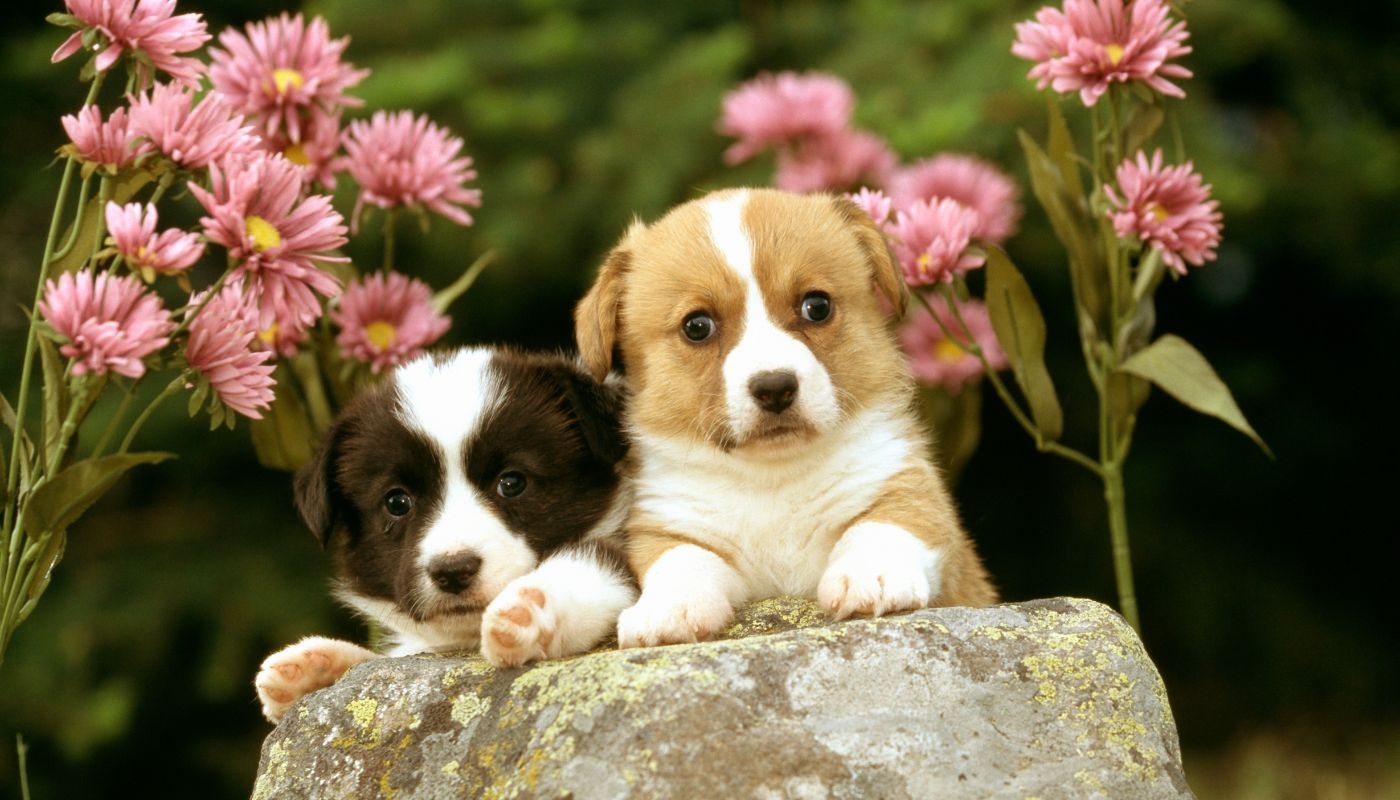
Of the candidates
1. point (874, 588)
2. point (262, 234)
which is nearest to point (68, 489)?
point (262, 234)

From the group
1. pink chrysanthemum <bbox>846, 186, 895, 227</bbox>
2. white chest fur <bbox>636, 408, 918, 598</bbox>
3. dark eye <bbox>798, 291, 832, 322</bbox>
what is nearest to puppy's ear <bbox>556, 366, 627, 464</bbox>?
white chest fur <bbox>636, 408, 918, 598</bbox>

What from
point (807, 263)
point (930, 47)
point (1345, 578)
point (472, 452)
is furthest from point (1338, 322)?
point (472, 452)

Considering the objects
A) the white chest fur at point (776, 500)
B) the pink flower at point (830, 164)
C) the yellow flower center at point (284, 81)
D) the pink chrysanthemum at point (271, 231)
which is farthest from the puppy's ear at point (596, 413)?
the pink flower at point (830, 164)

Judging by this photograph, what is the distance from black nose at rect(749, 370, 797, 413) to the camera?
132 inches

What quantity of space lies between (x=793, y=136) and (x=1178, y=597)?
135 inches

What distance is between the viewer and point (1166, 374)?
3846 mm

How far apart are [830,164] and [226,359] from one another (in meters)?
2.29

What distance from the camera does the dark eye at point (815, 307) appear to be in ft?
11.9

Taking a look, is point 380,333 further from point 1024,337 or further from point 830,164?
point 1024,337

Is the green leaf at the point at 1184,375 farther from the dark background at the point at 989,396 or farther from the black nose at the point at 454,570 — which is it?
the black nose at the point at 454,570

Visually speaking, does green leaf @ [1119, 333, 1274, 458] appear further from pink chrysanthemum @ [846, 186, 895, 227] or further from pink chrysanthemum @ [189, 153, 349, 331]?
pink chrysanthemum @ [189, 153, 349, 331]

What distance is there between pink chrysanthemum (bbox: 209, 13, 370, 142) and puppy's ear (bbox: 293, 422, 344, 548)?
918mm

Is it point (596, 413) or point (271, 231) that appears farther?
point (596, 413)

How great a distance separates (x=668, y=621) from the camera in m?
3.08
